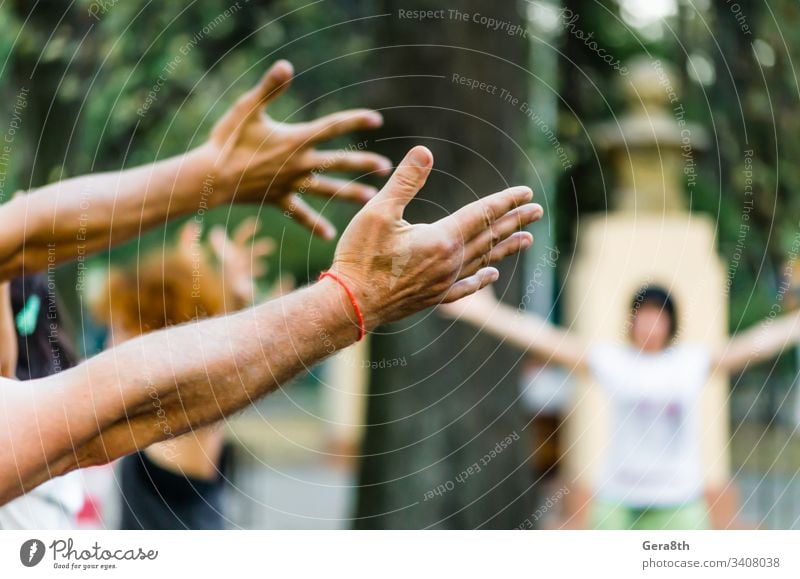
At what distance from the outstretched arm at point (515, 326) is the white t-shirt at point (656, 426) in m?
0.21

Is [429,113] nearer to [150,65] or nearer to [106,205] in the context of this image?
[150,65]

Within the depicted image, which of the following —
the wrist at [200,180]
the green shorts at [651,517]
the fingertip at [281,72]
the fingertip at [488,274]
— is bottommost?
the green shorts at [651,517]

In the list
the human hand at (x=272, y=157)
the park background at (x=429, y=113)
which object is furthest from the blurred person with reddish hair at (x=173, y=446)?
the human hand at (x=272, y=157)

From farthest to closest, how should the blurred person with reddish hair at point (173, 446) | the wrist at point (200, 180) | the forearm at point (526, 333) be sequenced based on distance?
the forearm at point (526, 333)
the blurred person with reddish hair at point (173, 446)
the wrist at point (200, 180)

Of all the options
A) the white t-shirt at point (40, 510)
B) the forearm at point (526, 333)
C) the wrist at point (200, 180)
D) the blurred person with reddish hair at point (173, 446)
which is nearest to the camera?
the white t-shirt at point (40, 510)

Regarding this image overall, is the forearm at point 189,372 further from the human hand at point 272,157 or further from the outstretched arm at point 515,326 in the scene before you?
the outstretched arm at point 515,326

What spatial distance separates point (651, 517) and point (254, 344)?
2.31 meters

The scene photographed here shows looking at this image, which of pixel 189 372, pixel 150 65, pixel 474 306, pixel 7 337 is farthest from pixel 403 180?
pixel 150 65

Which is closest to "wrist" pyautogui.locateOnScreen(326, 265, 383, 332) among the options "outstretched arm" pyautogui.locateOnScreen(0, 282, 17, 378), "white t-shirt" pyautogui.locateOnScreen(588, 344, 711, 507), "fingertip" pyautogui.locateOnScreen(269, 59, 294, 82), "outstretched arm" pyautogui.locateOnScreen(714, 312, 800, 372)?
"fingertip" pyautogui.locateOnScreen(269, 59, 294, 82)

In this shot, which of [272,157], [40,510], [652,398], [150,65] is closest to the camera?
[40,510]

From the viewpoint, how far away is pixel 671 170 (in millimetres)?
5707

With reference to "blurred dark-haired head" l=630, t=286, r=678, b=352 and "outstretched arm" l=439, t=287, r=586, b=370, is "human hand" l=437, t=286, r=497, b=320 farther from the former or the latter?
"blurred dark-haired head" l=630, t=286, r=678, b=352

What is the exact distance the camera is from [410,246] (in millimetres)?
Answer: 1741

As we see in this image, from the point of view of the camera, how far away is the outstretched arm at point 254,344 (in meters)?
1.72
